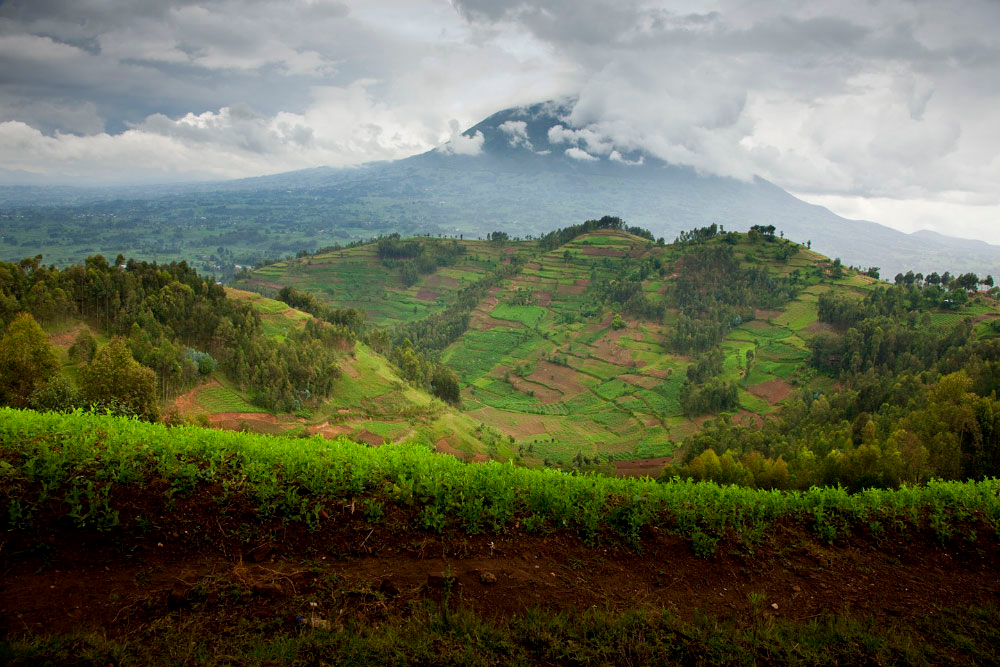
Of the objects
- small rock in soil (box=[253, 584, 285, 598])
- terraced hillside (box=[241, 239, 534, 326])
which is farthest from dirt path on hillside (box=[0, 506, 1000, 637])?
terraced hillside (box=[241, 239, 534, 326])

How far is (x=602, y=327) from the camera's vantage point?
102m

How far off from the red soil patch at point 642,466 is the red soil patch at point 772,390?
24656mm

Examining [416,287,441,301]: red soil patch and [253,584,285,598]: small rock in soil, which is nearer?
[253,584,285,598]: small rock in soil

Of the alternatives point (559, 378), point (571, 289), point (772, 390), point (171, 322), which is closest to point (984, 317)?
point (772, 390)

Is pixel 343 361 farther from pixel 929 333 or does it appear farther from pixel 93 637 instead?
pixel 929 333

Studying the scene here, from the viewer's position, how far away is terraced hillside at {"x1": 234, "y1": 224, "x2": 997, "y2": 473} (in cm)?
→ 6669

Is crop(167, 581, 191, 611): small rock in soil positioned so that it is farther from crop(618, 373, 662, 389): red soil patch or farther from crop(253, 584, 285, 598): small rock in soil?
crop(618, 373, 662, 389): red soil patch

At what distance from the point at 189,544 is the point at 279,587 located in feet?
4.42

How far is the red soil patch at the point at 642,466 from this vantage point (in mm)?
48306

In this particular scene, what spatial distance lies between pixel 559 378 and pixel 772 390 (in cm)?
3367

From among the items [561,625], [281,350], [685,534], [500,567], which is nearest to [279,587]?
[500,567]

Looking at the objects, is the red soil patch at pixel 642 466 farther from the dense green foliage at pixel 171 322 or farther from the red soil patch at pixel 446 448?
the dense green foliage at pixel 171 322

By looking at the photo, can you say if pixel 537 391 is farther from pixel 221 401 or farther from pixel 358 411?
pixel 221 401

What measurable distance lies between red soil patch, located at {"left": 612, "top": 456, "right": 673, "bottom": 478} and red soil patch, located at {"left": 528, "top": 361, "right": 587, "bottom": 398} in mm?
24847
